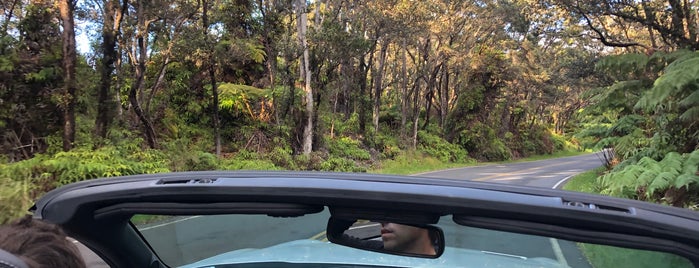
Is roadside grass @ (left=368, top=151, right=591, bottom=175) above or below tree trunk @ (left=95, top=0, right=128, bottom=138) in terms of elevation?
below

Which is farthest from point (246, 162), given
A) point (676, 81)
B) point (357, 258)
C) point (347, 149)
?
point (357, 258)

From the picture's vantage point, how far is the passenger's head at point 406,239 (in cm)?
165

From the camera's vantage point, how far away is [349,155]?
24906mm

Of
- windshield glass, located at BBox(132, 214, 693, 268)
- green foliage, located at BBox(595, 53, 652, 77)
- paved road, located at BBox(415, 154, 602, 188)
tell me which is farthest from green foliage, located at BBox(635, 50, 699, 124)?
paved road, located at BBox(415, 154, 602, 188)

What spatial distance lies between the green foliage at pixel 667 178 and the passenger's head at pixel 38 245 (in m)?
6.35

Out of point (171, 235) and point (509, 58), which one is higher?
point (509, 58)

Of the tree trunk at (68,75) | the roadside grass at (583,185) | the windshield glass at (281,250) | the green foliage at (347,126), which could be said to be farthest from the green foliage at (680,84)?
the green foliage at (347,126)

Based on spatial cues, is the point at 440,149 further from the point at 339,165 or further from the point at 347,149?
the point at 339,165

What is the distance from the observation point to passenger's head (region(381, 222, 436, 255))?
165cm

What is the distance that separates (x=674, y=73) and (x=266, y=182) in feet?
23.3

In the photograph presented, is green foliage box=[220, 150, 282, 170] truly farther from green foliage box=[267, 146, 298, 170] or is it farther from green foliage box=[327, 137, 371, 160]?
green foliage box=[327, 137, 371, 160]

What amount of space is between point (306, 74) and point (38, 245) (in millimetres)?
19741

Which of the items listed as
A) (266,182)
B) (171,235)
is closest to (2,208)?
(171,235)

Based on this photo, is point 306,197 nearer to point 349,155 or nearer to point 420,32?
point 349,155
